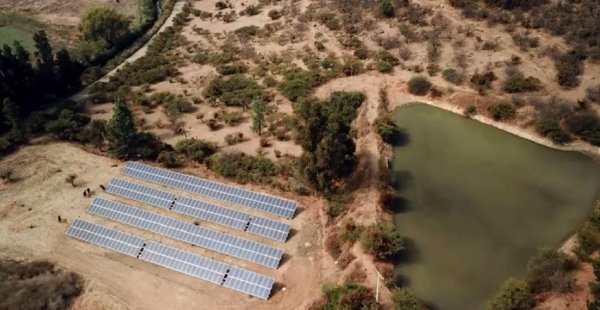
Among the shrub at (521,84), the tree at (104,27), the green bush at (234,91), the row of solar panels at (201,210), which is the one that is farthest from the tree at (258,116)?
the tree at (104,27)

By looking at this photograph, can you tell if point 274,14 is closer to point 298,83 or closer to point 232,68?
point 232,68

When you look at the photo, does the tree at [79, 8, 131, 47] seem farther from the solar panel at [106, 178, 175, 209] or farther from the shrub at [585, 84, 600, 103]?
the shrub at [585, 84, 600, 103]

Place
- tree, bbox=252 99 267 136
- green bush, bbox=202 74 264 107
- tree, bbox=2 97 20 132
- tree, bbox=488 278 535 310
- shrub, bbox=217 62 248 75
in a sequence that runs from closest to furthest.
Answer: tree, bbox=488 278 535 310
tree, bbox=2 97 20 132
tree, bbox=252 99 267 136
green bush, bbox=202 74 264 107
shrub, bbox=217 62 248 75

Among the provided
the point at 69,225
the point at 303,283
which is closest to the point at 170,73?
the point at 69,225

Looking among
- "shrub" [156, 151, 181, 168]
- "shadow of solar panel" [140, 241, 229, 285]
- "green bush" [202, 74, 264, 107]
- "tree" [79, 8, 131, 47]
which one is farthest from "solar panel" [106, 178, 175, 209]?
"tree" [79, 8, 131, 47]

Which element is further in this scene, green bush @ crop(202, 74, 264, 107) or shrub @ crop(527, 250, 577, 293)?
green bush @ crop(202, 74, 264, 107)

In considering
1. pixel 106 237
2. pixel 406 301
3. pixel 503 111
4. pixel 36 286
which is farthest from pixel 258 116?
pixel 503 111
